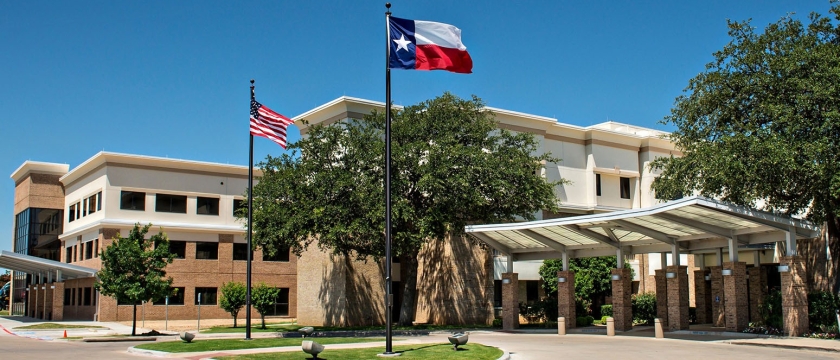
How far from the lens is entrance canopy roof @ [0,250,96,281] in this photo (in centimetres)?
4984

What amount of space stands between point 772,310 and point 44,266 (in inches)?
1714

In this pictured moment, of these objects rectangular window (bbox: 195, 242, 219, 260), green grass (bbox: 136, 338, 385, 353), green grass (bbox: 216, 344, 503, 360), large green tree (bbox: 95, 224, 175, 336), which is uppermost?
rectangular window (bbox: 195, 242, 219, 260)

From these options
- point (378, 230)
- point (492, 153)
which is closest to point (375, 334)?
point (378, 230)

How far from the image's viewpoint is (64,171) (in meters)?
63.9

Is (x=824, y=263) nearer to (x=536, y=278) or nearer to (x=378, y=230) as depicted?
(x=536, y=278)

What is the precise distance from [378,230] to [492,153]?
749cm

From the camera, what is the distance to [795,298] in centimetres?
2739

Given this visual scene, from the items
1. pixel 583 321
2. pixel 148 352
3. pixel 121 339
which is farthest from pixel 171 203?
pixel 148 352

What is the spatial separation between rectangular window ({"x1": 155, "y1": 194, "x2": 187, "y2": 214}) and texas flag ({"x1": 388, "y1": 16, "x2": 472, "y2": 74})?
1493 inches

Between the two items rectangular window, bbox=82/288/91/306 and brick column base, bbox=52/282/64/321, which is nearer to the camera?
rectangular window, bbox=82/288/91/306

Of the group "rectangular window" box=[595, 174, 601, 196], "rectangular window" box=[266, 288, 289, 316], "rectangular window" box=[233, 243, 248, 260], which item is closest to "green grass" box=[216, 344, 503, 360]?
"rectangular window" box=[595, 174, 601, 196]

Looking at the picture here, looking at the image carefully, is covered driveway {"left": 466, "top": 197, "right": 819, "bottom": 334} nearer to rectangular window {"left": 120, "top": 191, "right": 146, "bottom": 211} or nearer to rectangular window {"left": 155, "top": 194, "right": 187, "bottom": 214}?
rectangular window {"left": 155, "top": 194, "right": 187, "bottom": 214}

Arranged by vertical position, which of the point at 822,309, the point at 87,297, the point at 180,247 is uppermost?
the point at 180,247

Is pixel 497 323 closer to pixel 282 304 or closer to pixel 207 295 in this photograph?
pixel 282 304
